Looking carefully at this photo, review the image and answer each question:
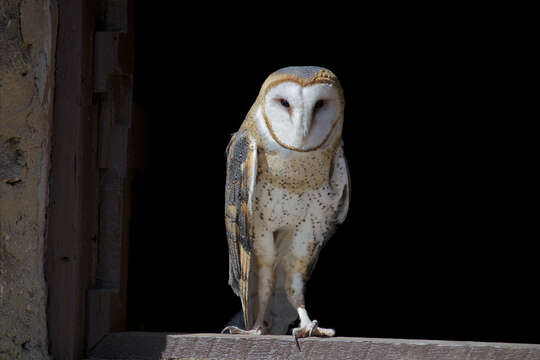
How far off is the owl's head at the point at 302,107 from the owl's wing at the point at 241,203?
0.12m

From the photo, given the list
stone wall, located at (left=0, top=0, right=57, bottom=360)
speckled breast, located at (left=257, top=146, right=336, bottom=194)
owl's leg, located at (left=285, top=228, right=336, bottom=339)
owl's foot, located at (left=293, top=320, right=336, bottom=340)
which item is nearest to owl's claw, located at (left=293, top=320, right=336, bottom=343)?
owl's foot, located at (left=293, top=320, right=336, bottom=340)

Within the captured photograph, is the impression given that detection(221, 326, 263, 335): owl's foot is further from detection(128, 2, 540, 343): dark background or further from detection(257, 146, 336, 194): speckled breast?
detection(128, 2, 540, 343): dark background

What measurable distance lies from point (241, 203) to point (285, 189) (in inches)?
5.9

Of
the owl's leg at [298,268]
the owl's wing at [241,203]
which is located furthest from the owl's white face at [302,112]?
the owl's leg at [298,268]

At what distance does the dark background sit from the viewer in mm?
3729

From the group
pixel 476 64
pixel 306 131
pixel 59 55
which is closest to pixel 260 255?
pixel 306 131

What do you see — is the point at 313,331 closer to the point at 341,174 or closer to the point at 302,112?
the point at 341,174

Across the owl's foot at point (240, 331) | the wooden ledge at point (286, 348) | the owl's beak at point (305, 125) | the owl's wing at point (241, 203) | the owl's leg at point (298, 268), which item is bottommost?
the owl's foot at point (240, 331)

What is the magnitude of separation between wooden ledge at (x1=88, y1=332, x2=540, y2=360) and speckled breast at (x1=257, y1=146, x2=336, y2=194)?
1.64ft

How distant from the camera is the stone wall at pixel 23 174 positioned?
177cm

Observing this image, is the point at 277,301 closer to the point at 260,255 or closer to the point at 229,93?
the point at 260,255

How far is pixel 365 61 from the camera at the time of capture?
3.89 m

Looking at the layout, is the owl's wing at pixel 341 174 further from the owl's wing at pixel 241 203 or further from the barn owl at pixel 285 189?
the owl's wing at pixel 241 203

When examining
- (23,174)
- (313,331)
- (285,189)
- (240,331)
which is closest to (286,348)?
(313,331)
